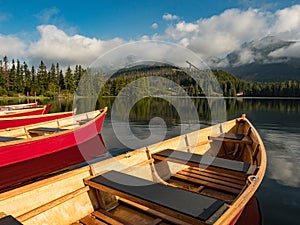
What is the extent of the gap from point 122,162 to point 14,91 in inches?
3971

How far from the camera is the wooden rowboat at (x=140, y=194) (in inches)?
155

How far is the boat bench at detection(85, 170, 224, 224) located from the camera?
12.3 feet

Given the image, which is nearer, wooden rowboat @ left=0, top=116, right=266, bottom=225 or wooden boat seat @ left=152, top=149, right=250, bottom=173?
wooden rowboat @ left=0, top=116, right=266, bottom=225

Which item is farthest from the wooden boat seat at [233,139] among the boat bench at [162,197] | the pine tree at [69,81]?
the pine tree at [69,81]

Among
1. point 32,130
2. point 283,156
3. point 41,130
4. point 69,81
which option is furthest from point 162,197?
point 69,81

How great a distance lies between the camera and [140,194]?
4.37m

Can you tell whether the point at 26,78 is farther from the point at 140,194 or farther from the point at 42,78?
the point at 140,194

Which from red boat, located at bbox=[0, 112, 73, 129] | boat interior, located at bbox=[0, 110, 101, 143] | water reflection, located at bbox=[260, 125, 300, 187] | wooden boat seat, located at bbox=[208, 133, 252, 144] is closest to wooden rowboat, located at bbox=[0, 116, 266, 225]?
wooden boat seat, located at bbox=[208, 133, 252, 144]

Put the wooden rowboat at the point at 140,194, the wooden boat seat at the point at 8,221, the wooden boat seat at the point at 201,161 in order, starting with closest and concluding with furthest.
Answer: the wooden boat seat at the point at 8,221, the wooden rowboat at the point at 140,194, the wooden boat seat at the point at 201,161

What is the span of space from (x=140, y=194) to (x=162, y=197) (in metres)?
0.42

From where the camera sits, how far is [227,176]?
7.50m

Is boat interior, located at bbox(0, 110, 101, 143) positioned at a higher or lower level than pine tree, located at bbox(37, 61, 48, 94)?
lower

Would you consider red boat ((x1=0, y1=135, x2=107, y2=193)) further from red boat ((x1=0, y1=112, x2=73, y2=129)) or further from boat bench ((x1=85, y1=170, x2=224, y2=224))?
boat bench ((x1=85, y1=170, x2=224, y2=224))

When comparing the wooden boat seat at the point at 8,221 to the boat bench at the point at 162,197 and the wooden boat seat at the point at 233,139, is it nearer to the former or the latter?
the boat bench at the point at 162,197
